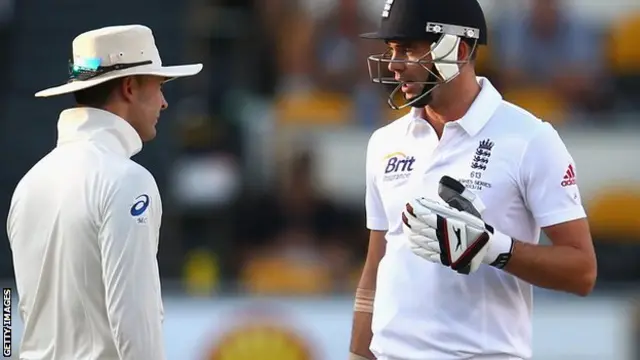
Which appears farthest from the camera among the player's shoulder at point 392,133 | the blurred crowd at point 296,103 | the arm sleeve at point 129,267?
the blurred crowd at point 296,103

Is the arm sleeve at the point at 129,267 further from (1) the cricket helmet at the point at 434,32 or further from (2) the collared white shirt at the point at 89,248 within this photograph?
(1) the cricket helmet at the point at 434,32

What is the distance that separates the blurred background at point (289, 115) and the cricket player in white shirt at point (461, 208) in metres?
3.62

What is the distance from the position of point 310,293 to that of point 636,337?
174 centimetres

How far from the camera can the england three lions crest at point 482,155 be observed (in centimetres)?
Answer: 381

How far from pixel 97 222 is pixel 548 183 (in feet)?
4.01

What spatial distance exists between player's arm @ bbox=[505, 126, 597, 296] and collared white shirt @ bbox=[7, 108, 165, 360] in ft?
3.27

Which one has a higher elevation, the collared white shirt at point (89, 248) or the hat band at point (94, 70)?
the hat band at point (94, 70)

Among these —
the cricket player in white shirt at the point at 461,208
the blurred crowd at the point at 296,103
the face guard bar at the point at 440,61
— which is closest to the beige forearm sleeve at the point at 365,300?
the cricket player in white shirt at the point at 461,208

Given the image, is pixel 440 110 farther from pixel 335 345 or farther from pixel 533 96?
pixel 533 96

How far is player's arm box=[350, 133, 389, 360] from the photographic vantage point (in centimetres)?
411

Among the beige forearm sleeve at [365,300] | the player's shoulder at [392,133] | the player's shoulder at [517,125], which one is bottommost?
the beige forearm sleeve at [365,300]

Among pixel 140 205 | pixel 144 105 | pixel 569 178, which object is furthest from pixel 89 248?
pixel 569 178

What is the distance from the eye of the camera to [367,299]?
414 centimetres

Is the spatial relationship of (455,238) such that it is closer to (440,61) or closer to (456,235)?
(456,235)
